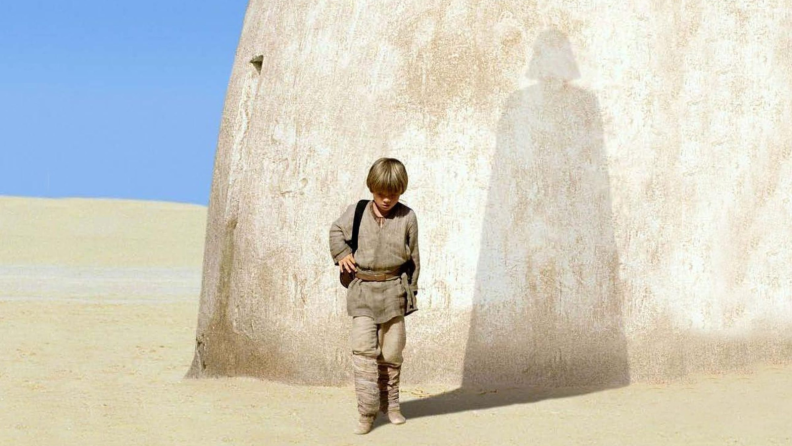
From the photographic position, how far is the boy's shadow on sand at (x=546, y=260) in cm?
707

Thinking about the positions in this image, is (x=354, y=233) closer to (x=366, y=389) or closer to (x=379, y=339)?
(x=379, y=339)

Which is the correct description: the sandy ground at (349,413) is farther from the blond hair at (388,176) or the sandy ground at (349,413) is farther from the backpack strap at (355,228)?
the blond hair at (388,176)

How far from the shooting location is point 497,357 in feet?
23.3

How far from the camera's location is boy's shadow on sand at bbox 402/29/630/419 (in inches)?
278

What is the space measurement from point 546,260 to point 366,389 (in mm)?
1771

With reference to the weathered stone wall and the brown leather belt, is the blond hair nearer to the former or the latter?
the brown leather belt

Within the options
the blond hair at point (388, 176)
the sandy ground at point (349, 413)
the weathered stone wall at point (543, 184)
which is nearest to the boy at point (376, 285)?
the blond hair at point (388, 176)

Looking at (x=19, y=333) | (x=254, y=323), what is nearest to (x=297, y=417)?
(x=254, y=323)

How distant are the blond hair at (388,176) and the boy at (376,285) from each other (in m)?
0.12

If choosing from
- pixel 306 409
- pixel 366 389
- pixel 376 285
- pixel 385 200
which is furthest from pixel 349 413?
pixel 385 200

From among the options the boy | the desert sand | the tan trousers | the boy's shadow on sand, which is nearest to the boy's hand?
the boy

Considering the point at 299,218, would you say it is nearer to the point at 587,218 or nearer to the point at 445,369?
the point at 445,369

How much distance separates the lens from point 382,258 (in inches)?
232

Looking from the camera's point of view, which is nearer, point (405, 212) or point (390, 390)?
point (405, 212)
